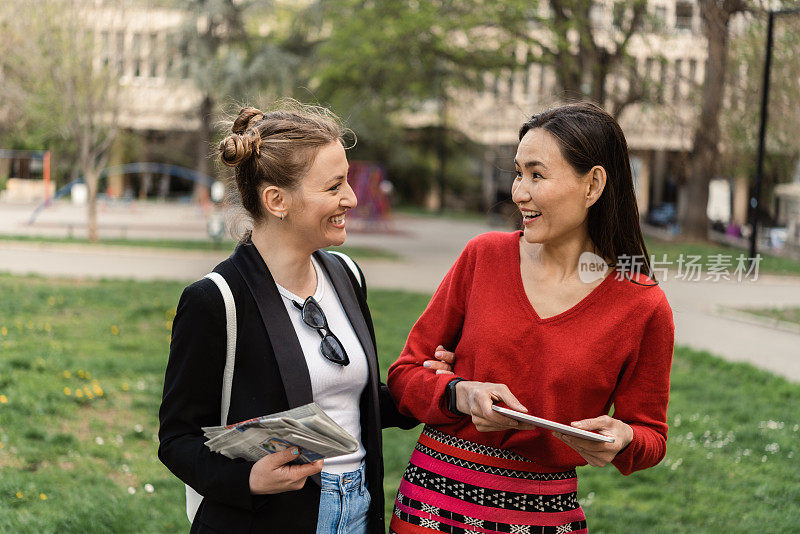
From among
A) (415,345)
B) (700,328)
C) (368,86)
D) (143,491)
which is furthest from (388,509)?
(368,86)

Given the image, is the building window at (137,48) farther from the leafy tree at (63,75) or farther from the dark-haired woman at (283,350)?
the dark-haired woman at (283,350)

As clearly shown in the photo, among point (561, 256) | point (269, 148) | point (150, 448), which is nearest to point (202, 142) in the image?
point (150, 448)

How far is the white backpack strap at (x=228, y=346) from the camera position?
197cm

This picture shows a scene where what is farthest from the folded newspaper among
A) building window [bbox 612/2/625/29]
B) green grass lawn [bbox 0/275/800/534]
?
building window [bbox 612/2/625/29]

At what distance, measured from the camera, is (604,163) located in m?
2.14

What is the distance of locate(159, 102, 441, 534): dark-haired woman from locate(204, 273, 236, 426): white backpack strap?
0.01m

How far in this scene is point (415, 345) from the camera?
90.4 inches

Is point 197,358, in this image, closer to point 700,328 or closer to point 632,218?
point 632,218

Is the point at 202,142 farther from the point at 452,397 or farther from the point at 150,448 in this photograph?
the point at 452,397

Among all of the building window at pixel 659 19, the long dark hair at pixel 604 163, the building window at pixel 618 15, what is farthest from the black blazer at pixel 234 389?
the building window at pixel 659 19

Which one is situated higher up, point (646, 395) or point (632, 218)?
point (632, 218)

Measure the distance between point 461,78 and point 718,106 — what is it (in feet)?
21.5

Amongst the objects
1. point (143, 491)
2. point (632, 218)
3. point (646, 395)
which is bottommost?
point (143, 491)

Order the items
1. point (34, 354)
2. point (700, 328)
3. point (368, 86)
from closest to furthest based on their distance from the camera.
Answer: point (34, 354) < point (700, 328) < point (368, 86)
